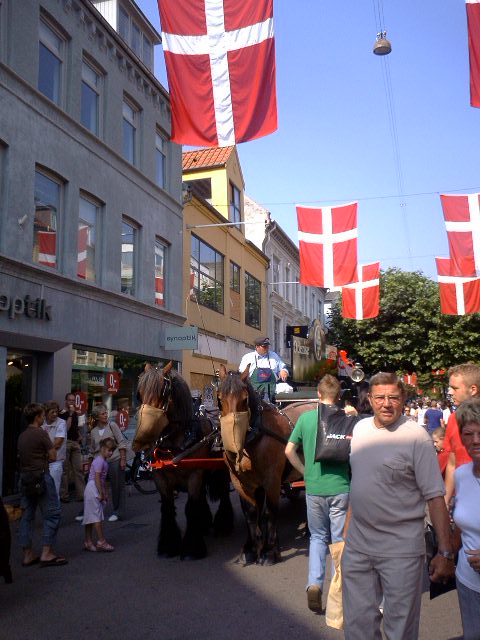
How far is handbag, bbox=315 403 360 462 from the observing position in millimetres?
5359

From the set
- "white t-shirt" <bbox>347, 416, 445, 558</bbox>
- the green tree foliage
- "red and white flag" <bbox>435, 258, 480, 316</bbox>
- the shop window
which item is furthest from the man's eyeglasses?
the green tree foliage

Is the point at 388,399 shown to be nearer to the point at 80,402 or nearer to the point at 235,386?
the point at 235,386

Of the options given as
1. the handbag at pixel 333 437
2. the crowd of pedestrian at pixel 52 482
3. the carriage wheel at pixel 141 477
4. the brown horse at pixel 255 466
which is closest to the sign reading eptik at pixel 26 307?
the crowd of pedestrian at pixel 52 482

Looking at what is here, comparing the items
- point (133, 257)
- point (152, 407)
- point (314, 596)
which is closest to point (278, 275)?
point (133, 257)

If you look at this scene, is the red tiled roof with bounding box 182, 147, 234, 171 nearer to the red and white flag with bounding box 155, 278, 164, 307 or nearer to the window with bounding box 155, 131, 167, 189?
the window with bounding box 155, 131, 167, 189

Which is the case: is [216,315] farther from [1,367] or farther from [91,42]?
[1,367]

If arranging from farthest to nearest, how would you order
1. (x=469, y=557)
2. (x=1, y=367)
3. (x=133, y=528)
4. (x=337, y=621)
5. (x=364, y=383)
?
(x=1, y=367) < (x=364, y=383) < (x=133, y=528) < (x=337, y=621) < (x=469, y=557)

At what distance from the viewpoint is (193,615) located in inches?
214

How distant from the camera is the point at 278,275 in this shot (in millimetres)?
34031

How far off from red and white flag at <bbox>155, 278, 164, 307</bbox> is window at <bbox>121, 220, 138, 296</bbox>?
4.55ft

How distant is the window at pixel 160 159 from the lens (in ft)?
65.1

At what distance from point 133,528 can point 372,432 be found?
6692 millimetres

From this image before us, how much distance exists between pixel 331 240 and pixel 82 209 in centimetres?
629

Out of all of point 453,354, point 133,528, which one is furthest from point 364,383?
point 453,354
